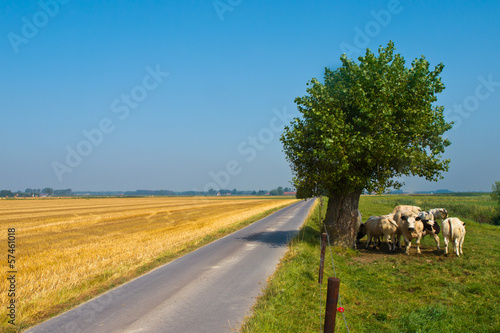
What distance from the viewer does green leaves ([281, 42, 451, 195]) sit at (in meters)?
17.0

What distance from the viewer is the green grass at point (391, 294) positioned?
788 centimetres

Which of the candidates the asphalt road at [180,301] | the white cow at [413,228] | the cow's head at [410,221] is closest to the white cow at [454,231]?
the white cow at [413,228]

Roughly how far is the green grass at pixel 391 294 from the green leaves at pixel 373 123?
176 inches

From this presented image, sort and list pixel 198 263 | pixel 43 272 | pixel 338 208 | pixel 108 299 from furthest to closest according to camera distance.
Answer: pixel 338 208, pixel 198 263, pixel 43 272, pixel 108 299

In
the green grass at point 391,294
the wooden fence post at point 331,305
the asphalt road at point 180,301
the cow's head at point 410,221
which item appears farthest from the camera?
the cow's head at point 410,221

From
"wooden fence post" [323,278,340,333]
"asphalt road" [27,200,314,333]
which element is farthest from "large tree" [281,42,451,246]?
"wooden fence post" [323,278,340,333]

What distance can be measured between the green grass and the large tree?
3.95m

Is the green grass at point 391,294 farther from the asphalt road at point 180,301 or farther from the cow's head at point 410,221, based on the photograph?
the cow's head at point 410,221

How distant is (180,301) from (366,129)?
1300cm

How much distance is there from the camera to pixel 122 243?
790 inches

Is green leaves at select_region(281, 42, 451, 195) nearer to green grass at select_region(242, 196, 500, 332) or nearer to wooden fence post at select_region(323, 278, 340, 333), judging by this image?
green grass at select_region(242, 196, 500, 332)

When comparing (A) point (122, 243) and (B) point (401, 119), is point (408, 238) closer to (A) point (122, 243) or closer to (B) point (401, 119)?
(B) point (401, 119)

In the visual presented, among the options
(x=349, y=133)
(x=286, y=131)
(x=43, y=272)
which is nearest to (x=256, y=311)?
(x=43, y=272)

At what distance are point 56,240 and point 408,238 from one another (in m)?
21.5
